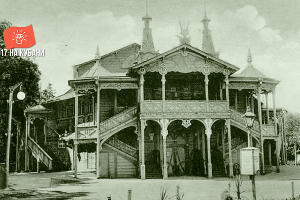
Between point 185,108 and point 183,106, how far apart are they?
0.18 metres

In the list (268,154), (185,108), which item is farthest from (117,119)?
(268,154)

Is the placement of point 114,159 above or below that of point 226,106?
below

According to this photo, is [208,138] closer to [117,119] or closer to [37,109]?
[117,119]

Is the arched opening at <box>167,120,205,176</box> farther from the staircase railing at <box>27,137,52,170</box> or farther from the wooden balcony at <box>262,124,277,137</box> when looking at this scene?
the staircase railing at <box>27,137,52,170</box>

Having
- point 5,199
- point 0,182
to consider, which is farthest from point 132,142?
point 5,199

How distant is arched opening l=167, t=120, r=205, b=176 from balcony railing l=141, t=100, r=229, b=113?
6.97 ft

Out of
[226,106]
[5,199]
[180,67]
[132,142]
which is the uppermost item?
[180,67]

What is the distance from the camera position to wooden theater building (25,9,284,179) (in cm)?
2689

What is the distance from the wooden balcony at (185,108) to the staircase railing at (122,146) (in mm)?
3041

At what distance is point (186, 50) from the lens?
2720 centimetres

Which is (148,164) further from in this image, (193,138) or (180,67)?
(180,67)

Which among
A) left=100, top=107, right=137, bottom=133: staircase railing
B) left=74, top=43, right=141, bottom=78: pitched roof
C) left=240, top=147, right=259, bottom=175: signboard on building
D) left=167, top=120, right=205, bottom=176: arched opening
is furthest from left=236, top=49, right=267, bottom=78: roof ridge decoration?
left=240, top=147, right=259, bottom=175: signboard on building

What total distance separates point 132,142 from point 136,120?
2701 millimetres

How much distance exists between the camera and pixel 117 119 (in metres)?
27.4
